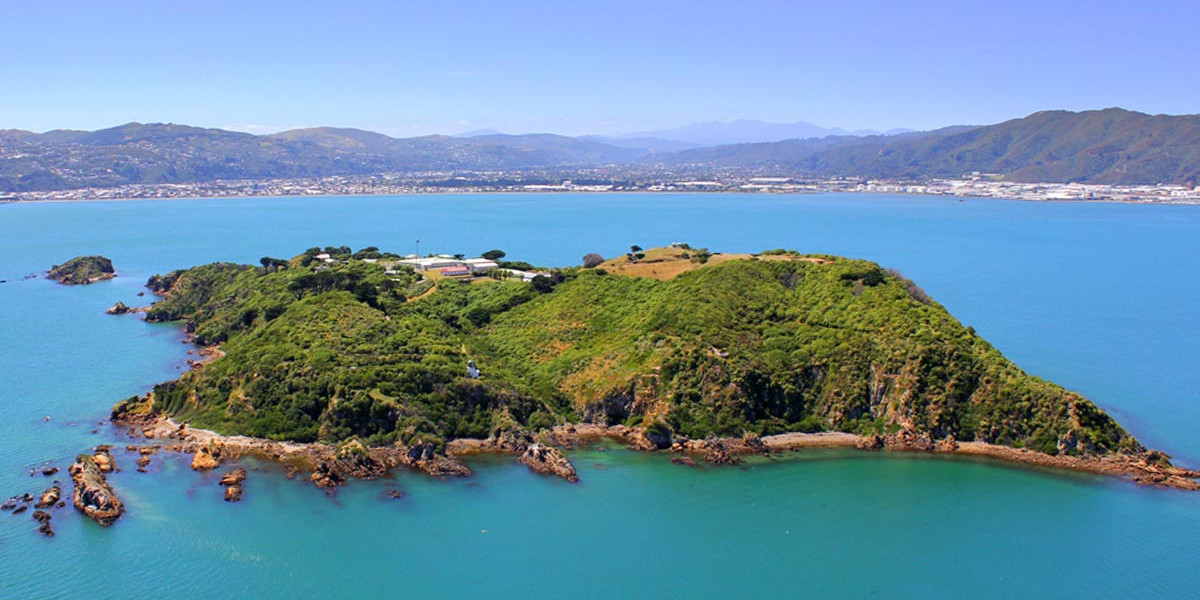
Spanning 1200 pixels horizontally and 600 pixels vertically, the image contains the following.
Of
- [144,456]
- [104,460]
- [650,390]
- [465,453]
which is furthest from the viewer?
[650,390]

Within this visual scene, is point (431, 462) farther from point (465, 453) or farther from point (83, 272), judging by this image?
point (83, 272)

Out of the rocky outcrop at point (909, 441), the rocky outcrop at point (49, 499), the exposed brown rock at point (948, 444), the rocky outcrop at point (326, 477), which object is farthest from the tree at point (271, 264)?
the exposed brown rock at point (948, 444)

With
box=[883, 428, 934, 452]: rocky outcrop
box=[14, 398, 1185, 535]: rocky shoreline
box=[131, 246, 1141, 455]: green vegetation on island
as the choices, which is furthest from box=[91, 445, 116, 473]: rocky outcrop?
box=[883, 428, 934, 452]: rocky outcrop

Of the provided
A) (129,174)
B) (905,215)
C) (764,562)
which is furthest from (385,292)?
(129,174)

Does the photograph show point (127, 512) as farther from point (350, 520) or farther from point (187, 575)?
point (350, 520)

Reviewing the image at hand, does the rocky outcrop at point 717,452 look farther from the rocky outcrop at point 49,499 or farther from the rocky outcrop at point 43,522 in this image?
the rocky outcrop at point 49,499

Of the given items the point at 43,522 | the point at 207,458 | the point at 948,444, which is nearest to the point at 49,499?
the point at 43,522
